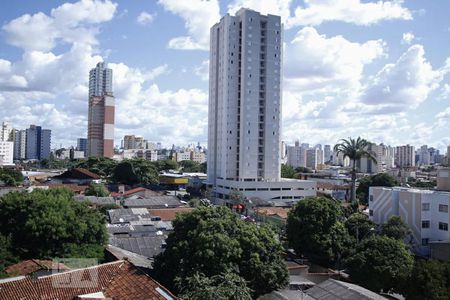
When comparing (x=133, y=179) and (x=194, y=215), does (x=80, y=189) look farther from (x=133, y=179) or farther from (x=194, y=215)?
(x=194, y=215)

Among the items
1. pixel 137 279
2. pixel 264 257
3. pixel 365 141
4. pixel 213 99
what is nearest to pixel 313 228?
pixel 264 257

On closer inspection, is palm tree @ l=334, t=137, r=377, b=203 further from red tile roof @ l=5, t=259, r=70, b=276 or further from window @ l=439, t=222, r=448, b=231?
red tile roof @ l=5, t=259, r=70, b=276

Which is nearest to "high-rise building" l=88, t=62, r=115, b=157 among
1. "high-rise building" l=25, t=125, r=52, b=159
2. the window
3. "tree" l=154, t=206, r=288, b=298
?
"high-rise building" l=25, t=125, r=52, b=159

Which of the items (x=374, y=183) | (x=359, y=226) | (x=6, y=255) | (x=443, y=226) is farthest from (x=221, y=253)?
(x=374, y=183)

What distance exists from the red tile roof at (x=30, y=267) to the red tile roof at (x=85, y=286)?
2.20 meters

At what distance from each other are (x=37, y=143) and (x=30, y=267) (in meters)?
156

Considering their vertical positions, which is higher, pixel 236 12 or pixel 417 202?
pixel 236 12

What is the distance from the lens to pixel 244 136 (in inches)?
2518

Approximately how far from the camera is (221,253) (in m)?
18.3

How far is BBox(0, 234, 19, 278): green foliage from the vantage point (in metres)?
18.9

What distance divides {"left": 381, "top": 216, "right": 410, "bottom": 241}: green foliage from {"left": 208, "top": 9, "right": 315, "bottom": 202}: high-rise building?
32264 mm

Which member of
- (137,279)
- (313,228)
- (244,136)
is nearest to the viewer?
(137,279)

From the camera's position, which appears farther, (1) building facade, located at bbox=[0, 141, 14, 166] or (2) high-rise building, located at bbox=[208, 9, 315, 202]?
(1) building facade, located at bbox=[0, 141, 14, 166]

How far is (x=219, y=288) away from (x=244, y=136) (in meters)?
51.3
